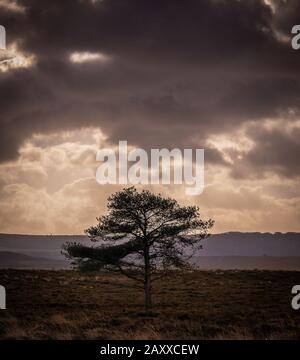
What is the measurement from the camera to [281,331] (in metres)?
23.5

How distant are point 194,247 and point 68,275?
3946cm

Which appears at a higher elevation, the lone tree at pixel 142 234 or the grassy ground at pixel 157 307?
the lone tree at pixel 142 234

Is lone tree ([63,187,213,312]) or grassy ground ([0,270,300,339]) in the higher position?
lone tree ([63,187,213,312])

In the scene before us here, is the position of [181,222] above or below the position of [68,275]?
above

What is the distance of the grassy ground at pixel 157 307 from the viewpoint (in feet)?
73.4

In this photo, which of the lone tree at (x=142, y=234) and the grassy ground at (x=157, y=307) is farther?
the lone tree at (x=142, y=234)

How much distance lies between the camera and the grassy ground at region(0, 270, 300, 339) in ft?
73.4

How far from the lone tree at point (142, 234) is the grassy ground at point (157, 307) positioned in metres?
3.60

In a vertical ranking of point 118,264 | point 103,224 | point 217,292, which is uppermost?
point 103,224

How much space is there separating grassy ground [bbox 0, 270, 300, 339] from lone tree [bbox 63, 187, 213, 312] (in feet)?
11.8

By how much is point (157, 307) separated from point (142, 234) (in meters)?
9.69

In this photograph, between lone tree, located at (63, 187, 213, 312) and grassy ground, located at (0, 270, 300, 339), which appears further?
lone tree, located at (63, 187, 213, 312)
